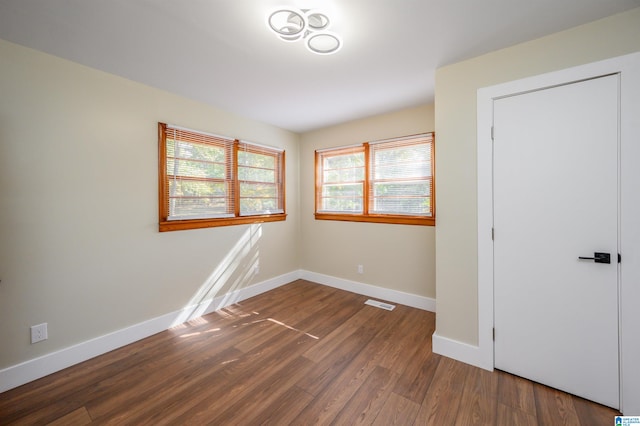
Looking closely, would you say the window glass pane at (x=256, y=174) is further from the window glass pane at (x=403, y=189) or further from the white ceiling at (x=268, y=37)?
the window glass pane at (x=403, y=189)

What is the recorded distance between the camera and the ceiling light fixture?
1573 mm

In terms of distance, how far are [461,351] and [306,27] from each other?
285 centimetres

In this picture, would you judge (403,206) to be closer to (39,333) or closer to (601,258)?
(601,258)

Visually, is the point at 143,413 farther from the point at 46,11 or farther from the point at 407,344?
the point at 46,11

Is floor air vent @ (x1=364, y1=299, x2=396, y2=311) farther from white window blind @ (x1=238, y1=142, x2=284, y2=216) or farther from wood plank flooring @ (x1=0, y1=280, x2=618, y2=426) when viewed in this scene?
white window blind @ (x1=238, y1=142, x2=284, y2=216)

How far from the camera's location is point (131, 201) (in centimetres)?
252

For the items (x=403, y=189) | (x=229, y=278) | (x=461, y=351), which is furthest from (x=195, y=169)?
(x=461, y=351)

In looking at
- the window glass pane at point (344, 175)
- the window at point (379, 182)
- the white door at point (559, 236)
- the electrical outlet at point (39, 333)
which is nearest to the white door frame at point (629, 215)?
the white door at point (559, 236)

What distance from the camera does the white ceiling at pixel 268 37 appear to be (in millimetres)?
1546

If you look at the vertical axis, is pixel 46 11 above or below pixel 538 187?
above

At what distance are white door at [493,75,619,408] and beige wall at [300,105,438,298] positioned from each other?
3.80 feet

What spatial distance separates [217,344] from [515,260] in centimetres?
278

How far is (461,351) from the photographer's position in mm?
2215

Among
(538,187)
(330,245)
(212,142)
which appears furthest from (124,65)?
(538,187)
